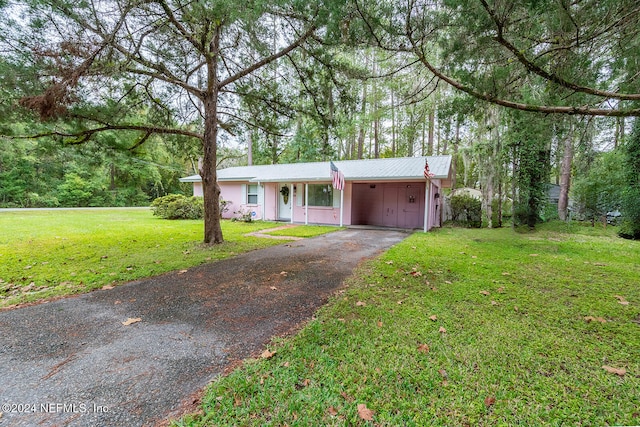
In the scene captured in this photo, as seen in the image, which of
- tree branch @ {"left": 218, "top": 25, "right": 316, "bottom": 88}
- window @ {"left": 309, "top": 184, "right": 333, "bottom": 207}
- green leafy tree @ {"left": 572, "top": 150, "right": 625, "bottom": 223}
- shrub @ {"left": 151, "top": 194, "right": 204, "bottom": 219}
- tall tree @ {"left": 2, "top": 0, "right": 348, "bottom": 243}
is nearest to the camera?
tall tree @ {"left": 2, "top": 0, "right": 348, "bottom": 243}

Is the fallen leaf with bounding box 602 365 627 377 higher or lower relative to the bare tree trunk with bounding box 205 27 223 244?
lower

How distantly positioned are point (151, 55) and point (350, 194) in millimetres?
9603

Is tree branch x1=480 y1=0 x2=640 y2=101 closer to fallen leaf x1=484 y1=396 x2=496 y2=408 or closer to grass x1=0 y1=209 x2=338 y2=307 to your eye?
fallen leaf x1=484 y1=396 x2=496 y2=408

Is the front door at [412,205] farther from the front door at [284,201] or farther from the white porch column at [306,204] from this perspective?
the front door at [284,201]

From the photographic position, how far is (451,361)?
2.41 metres

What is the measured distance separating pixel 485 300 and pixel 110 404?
14.1 ft

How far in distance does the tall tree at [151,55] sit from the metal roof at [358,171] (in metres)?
6.41

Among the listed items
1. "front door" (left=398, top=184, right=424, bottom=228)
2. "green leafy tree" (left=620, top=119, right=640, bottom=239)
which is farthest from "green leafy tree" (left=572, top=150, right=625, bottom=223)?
"front door" (left=398, top=184, right=424, bottom=228)

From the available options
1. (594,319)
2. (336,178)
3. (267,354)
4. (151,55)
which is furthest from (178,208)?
(594,319)

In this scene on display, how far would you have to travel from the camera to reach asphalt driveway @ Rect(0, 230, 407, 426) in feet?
6.22

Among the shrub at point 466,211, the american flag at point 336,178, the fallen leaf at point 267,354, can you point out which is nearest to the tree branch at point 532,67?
the fallen leaf at point 267,354

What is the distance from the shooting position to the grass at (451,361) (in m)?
1.84

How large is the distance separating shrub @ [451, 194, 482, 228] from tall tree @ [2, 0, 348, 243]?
12.7 meters

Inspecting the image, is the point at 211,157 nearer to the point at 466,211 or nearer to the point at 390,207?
the point at 390,207
